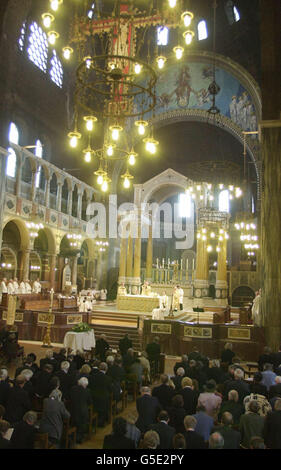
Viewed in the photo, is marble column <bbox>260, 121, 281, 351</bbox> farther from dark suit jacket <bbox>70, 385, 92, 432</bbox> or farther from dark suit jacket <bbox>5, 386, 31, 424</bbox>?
dark suit jacket <bbox>5, 386, 31, 424</bbox>

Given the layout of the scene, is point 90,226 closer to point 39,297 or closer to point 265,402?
point 39,297

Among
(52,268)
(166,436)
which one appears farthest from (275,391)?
(52,268)

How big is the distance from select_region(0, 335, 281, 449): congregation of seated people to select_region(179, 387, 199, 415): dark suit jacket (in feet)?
0.04

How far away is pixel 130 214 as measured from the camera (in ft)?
80.0

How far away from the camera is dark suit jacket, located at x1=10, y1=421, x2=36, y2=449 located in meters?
4.21

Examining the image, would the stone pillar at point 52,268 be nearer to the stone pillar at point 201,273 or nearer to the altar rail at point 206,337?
the stone pillar at point 201,273

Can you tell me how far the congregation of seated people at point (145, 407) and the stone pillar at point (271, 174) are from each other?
148 inches

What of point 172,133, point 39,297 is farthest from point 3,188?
point 172,133

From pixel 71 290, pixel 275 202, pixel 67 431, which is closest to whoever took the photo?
pixel 67 431

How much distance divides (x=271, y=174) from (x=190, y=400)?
8199 mm

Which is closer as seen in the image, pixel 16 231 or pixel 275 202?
pixel 275 202

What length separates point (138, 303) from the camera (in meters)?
20.2

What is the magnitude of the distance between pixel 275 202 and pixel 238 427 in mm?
8208

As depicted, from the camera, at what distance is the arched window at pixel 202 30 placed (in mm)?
26644
